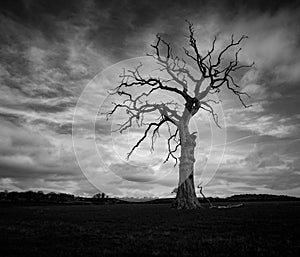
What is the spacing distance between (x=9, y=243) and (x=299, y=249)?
10.4 meters

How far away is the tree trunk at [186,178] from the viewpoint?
38928mm

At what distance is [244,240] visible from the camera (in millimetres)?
12453

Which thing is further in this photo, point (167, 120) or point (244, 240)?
point (167, 120)

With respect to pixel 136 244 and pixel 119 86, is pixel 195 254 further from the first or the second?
pixel 119 86

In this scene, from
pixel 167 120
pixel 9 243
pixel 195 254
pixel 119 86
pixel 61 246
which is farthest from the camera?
pixel 119 86

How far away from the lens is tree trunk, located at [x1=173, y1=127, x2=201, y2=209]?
38928 millimetres

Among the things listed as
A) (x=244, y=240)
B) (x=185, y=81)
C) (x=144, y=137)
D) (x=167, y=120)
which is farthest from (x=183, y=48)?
(x=244, y=240)

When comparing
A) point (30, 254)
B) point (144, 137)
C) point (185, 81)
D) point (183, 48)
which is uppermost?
point (183, 48)

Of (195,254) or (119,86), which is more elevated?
(119,86)

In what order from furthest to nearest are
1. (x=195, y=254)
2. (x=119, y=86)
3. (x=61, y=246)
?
(x=119, y=86)
(x=61, y=246)
(x=195, y=254)

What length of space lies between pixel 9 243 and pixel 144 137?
31.7m

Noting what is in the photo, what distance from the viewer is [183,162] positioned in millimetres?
39625

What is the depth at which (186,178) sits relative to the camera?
39344mm

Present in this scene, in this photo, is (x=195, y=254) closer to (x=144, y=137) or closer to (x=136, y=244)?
(x=136, y=244)
